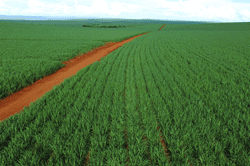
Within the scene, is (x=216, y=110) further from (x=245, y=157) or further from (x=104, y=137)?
(x=104, y=137)

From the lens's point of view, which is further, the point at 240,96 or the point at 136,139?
the point at 240,96

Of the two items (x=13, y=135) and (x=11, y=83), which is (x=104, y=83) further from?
(x=11, y=83)

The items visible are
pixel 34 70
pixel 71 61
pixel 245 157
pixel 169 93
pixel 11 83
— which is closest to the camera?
pixel 245 157

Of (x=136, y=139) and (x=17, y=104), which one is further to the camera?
(x=17, y=104)

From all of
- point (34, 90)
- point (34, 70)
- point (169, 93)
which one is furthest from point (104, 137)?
point (34, 70)

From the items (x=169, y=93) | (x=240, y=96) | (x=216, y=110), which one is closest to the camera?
(x=216, y=110)

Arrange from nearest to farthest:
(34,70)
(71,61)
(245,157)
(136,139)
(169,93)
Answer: (245,157) → (136,139) → (169,93) → (34,70) → (71,61)

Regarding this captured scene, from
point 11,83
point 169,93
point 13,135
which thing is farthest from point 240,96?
point 11,83

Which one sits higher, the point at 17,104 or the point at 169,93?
the point at 169,93

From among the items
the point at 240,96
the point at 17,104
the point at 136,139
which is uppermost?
the point at 240,96
